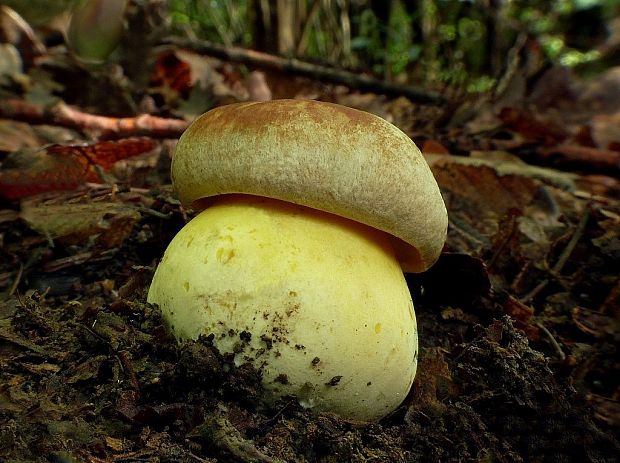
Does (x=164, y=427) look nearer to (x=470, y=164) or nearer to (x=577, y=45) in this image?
(x=470, y=164)

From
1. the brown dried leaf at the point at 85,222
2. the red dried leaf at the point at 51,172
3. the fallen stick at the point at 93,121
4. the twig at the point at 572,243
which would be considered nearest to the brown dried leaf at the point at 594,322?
the twig at the point at 572,243

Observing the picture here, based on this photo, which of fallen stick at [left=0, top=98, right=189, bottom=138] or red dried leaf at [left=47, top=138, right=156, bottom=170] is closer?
red dried leaf at [left=47, top=138, right=156, bottom=170]

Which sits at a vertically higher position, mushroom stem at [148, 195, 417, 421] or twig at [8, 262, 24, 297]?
mushroom stem at [148, 195, 417, 421]

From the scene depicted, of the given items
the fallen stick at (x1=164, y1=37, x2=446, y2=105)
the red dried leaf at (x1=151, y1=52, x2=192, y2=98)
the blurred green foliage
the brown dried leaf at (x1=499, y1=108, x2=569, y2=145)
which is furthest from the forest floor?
the blurred green foliage

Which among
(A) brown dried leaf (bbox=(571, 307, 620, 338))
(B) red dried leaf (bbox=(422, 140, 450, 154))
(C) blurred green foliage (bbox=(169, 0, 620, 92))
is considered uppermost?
(A) brown dried leaf (bbox=(571, 307, 620, 338))

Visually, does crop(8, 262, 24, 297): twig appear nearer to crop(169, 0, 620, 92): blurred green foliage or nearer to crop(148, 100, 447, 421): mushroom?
crop(148, 100, 447, 421): mushroom

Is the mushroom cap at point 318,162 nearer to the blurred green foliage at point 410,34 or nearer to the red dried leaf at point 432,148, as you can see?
the red dried leaf at point 432,148

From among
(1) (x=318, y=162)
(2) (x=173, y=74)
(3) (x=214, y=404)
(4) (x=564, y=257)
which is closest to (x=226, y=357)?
(3) (x=214, y=404)

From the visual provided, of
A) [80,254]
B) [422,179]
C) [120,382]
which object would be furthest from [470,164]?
[120,382]
